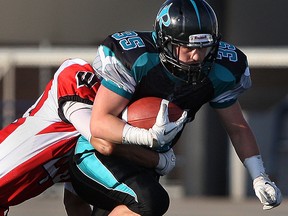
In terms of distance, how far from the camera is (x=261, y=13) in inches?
470

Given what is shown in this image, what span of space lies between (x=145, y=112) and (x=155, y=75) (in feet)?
0.60

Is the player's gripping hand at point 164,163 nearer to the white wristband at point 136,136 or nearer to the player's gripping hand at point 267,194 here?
the white wristband at point 136,136

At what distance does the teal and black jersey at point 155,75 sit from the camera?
4691 millimetres

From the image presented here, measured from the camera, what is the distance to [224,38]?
36.5 feet

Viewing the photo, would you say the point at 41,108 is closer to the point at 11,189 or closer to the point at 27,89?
the point at 11,189

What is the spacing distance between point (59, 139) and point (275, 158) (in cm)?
639

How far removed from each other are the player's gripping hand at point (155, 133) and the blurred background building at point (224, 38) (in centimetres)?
595

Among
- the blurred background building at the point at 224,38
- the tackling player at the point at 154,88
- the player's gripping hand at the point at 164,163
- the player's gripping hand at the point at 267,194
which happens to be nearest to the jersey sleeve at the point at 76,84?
the tackling player at the point at 154,88

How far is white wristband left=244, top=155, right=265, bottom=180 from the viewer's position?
4926 millimetres

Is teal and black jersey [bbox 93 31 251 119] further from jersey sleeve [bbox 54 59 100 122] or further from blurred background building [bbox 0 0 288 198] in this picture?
blurred background building [bbox 0 0 288 198]

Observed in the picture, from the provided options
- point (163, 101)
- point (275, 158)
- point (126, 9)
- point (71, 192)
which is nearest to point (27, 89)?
point (126, 9)

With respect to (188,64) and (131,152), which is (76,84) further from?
(188,64)

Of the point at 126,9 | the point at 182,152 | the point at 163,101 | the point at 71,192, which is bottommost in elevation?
the point at 182,152

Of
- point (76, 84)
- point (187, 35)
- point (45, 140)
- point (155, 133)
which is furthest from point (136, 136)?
point (45, 140)
